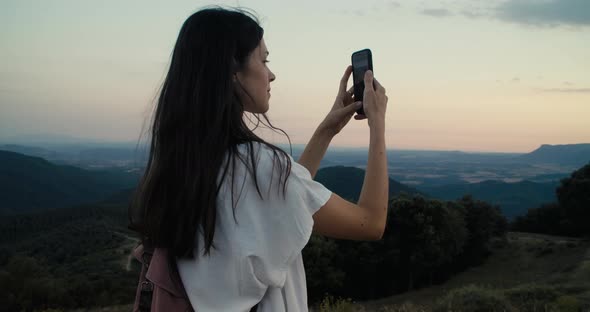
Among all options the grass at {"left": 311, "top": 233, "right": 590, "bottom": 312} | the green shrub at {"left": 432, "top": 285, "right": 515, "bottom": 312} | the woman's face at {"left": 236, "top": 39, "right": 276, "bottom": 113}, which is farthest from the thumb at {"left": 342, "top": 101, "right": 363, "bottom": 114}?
the green shrub at {"left": 432, "top": 285, "right": 515, "bottom": 312}

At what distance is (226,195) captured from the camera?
1242 mm

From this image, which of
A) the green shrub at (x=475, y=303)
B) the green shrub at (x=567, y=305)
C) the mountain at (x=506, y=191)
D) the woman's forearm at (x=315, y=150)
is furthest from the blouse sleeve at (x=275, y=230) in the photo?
the mountain at (x=506, y=191)

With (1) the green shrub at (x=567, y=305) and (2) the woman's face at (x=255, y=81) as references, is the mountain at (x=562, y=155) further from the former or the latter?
(2) the woman's face at (x=255, y=81)

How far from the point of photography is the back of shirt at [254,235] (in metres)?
1.22

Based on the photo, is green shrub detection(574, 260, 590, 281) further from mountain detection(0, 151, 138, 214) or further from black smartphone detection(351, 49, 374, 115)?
mountain detection(0, 151, 138, 214)

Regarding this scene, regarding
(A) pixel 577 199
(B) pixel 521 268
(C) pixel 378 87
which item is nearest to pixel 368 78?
(C) pixel 378 87

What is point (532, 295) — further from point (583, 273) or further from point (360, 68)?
point (583, 273)

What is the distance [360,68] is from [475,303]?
5993 mm

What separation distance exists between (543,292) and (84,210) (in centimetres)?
4978

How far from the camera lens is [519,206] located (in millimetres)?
83938

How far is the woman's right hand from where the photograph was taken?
5.06 ft

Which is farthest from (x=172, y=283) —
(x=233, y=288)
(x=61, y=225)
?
(x=61, y=225)

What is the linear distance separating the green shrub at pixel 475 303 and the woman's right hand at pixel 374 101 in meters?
5.42

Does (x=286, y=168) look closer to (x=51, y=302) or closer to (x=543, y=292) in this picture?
(x=543, y=292)
